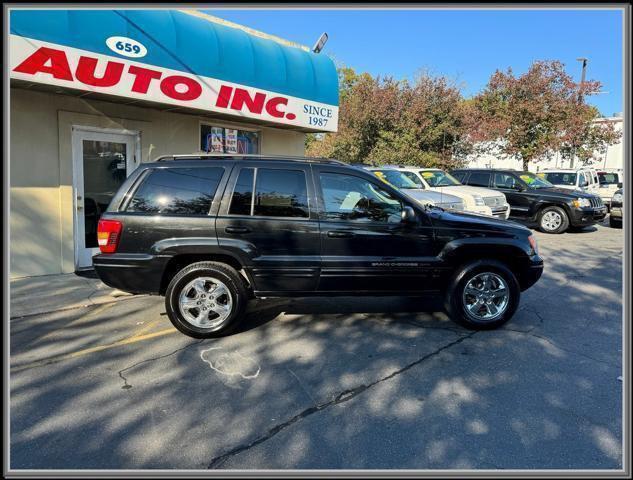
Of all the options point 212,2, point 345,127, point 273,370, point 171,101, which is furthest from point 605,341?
point 345,127

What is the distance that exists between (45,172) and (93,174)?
2.61ft

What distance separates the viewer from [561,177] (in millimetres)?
17609

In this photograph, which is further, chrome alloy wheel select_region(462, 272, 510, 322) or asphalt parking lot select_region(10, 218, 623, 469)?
chrome alloy wheel select_region(462, 272, 510, 322)

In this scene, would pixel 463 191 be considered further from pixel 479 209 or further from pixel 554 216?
pixel 554 216

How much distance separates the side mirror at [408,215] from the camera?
4.84 metres

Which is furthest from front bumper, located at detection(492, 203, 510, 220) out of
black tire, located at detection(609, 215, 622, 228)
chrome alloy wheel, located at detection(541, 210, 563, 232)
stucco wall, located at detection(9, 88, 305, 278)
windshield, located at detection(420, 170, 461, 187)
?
stucco wall, located at detection(9, 88, 305, 278)

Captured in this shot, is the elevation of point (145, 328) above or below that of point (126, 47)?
below

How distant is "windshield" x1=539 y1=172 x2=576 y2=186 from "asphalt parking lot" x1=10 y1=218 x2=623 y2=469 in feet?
44.2

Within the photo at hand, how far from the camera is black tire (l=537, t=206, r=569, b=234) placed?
531 inches

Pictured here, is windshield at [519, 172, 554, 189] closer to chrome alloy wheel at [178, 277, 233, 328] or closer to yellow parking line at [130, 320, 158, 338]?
chrome alloy wheel at [178, 277, 233, 328]

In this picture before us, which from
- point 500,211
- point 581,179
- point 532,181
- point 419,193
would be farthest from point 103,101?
point 581,179

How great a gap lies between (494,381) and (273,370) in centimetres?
197

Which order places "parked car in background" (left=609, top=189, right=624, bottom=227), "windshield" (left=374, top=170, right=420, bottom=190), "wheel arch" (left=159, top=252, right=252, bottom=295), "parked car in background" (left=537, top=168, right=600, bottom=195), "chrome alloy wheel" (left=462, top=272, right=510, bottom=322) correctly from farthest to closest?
"parked car in background" (left=537, top=168, right=600, bottom=195) → "parked car in background" (left=609, top=189, right=624, bottom=227) → "windshield" (left=374, top=170, right=420, bottom=190) → "chrome alloy wheel" (left=462, top=272, right=510, bottom=322) → "wheel arch" (left=159, top=252, right=252, bottom=295)

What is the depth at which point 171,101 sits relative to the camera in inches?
296
